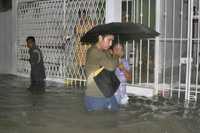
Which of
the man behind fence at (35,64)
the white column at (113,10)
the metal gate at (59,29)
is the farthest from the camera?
the metal gate at (59,29)

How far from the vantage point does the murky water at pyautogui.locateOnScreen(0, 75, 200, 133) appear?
23.8 feet

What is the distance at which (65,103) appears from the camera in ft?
32.2

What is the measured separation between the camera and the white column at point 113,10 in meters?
11.4

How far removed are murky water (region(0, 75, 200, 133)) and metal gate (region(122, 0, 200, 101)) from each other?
63cm

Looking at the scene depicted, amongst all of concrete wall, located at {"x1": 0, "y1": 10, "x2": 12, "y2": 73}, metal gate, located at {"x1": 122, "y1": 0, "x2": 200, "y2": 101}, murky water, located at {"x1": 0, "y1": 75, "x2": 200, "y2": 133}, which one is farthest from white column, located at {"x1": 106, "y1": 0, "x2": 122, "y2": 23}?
concrete wall, located at {"x1": 0, "y1": 10, "x2": 12, "y2": 73}

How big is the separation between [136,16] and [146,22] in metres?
0.29

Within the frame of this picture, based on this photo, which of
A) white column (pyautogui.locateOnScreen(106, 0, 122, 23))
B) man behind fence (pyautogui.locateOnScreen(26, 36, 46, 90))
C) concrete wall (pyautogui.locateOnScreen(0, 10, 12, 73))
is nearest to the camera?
white column (pyautogui.locateOnScreen(106, 0, 122, 23))

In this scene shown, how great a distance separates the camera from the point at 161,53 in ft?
35.3

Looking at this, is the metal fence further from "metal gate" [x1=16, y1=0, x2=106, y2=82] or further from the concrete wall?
the concrete wall

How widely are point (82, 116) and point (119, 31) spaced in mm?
1742

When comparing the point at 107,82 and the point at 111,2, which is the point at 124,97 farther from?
the point at 111,2

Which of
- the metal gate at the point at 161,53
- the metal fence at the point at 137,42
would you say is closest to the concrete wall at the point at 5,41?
the metal fence at the point at 137,42

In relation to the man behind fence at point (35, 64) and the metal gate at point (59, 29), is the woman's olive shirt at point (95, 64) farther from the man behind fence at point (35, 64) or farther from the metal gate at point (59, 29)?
the metal gate at point (59, 29)

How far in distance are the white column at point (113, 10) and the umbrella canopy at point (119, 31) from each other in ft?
11.4
